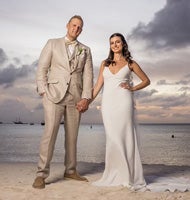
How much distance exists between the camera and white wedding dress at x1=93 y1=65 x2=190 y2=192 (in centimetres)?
548

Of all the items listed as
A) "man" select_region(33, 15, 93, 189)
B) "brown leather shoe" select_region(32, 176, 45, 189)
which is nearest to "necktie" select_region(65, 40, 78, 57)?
"man" select_region(33, 15, 93, 189)

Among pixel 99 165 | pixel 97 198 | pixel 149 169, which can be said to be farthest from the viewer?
pixel 99 165

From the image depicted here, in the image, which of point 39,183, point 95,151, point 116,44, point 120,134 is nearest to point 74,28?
point 116,44

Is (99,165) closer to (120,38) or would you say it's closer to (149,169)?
(149,169)

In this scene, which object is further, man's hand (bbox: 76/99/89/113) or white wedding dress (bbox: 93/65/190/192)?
man's hand (bbox: 76/99/89/113)

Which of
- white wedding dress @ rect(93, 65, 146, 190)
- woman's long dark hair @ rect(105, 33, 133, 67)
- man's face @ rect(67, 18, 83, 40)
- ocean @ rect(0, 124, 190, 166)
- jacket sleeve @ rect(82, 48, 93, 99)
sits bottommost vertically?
ocean @ rect(0, 124, 190, 166)

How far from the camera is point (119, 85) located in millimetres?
5484

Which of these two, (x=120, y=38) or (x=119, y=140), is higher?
(x=120, y=38)

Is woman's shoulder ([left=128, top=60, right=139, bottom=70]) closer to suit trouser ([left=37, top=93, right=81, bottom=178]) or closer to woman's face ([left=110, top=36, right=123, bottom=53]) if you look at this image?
woman's face ([left=110, top=36, right=123, bottom=53])

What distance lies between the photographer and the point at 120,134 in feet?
18.0

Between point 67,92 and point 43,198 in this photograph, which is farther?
point 67,92

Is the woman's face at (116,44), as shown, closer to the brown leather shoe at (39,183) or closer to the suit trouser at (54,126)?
the suit trouser at (54,126)

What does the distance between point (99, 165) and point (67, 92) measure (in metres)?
2.88

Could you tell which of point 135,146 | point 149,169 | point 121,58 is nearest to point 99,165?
point 149,169
